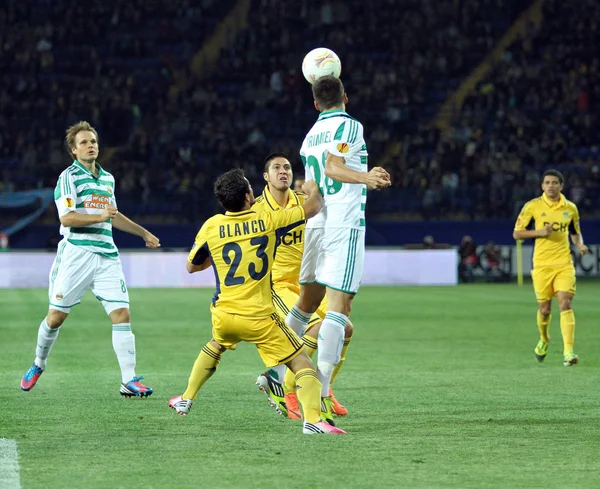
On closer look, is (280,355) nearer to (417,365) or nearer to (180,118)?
(417,365)

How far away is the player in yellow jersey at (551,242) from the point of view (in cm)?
1186

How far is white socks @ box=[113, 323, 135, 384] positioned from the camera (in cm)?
848

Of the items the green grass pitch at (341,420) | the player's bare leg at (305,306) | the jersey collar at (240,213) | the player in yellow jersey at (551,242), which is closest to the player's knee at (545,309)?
the player in yellow jersey at (551,242)

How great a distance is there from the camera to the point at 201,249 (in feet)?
21.9

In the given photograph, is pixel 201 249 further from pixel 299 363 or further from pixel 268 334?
pixel 299 363

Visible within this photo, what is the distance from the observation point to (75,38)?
1396 inches

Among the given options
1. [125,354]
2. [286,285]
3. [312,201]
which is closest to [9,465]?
[312,201]

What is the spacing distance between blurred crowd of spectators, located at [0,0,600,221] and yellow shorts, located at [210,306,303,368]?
74.3 ft

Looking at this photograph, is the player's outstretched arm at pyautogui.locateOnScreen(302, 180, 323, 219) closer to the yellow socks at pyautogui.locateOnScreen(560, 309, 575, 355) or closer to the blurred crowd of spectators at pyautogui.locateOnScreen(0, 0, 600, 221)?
the yellow socks at pyautogui.locateOnScreen(560, 309, 575, 355)

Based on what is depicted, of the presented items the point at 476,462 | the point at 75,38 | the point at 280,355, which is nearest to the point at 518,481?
the point at 476,462

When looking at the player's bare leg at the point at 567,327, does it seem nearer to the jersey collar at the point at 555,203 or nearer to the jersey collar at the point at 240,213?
the jersey collar at the point at 555,203

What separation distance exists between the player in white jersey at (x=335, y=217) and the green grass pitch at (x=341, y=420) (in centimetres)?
59

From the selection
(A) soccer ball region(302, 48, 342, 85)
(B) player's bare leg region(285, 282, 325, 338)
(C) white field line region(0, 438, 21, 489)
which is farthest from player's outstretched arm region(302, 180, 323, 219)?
(C) white field line region(0, 438, 21, 489)

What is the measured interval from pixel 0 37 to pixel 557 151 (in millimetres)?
17547
